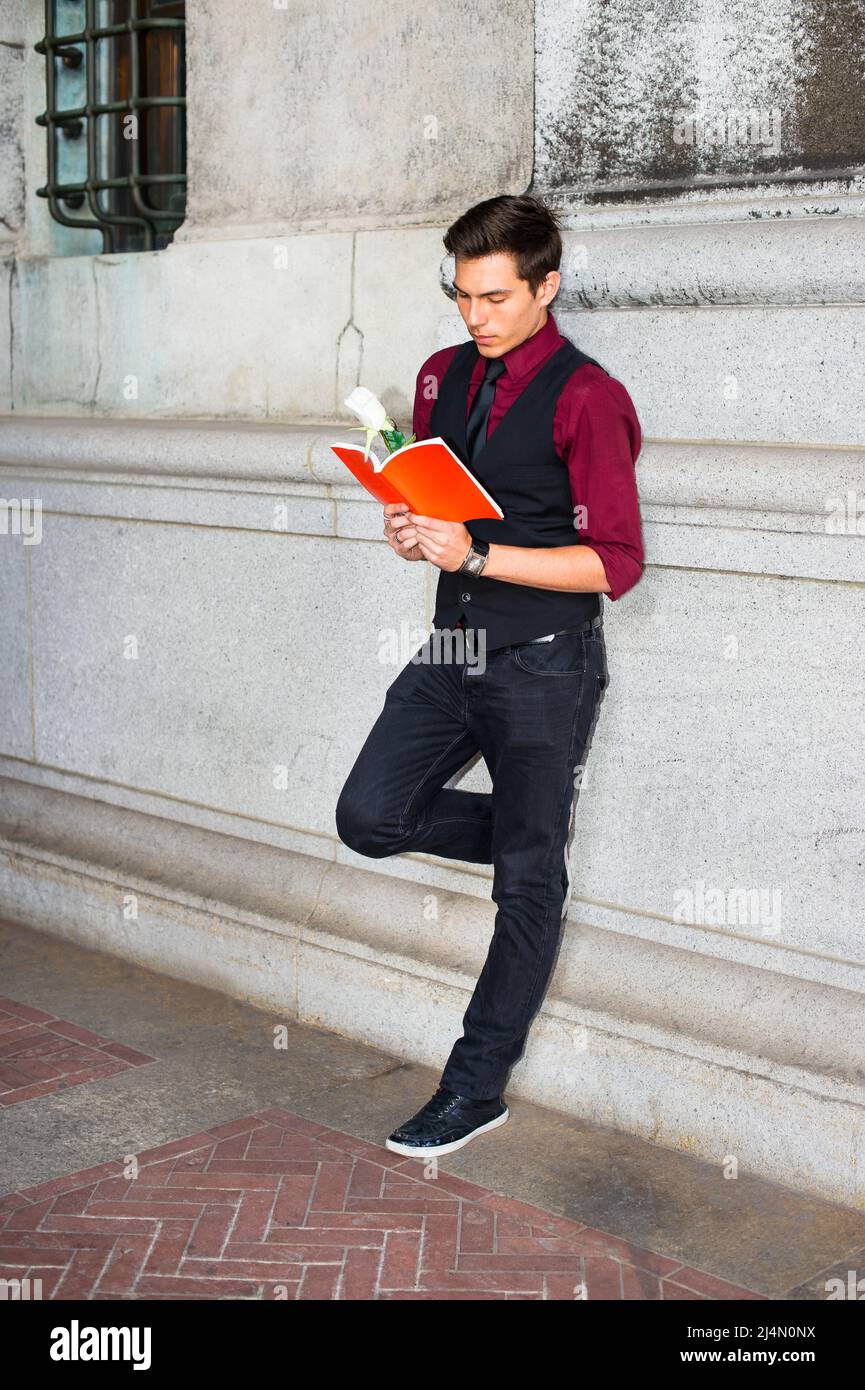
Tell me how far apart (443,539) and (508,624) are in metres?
0.34

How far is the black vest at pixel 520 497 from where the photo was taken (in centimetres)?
369

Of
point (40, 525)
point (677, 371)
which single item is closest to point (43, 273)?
point (40, 525)

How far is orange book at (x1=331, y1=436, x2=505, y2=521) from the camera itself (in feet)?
11.0

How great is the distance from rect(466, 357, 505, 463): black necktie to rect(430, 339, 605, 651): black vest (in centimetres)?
2

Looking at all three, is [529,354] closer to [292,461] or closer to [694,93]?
[694,93]

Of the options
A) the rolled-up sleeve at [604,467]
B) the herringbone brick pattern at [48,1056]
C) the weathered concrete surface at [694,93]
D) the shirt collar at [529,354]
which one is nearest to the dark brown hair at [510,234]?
the shirt collar at [529,354]

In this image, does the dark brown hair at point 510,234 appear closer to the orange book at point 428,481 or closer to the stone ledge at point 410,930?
the orange book at point 428,481

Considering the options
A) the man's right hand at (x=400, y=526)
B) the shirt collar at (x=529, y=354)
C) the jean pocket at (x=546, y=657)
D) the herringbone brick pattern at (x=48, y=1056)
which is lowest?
the herringbone brick pattern at (x=48, y=1056)

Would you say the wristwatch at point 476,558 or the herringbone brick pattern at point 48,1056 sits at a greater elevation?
the wristwatch at point 476,558

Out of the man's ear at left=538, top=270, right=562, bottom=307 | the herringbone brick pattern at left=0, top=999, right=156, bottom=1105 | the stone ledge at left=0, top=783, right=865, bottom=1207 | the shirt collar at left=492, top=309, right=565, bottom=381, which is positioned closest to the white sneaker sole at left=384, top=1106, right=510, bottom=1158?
the stone ledge at left=0, top=783, right=865, bottom=1207

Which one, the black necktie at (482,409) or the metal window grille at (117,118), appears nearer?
the black necktie at (482,409)

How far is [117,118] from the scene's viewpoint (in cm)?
617

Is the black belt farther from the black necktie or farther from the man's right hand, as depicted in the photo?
the black necktie

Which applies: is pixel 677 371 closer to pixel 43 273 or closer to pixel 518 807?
pixel 518 807
